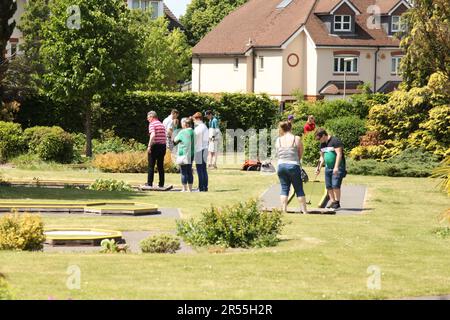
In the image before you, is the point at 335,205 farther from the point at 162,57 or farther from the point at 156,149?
the point at 162,57

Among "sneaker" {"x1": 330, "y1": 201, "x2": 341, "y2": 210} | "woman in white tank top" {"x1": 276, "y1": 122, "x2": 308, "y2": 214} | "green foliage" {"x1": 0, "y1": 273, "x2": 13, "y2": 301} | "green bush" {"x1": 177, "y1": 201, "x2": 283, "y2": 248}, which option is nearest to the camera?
"green foliage" {"x1": 0, "y1": 273, "x2": 13, "y2": 301}

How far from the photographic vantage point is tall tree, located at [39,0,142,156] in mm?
40125

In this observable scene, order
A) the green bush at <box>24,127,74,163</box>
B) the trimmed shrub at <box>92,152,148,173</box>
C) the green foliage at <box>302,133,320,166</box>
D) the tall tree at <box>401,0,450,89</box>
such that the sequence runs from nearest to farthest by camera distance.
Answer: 1. the tall tree at <box>401,0,450,89</box>
2. the trimmed shrub at <box>92,152,148,173</box>
3. the green bush at <box>24,127,74,163</box>
4. the green foliage at <box>302,133,320,166</box>

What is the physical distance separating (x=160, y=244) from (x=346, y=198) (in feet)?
34.2

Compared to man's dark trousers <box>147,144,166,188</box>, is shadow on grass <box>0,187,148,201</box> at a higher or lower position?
lower

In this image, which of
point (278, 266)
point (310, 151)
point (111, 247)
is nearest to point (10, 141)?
point (310, 151)

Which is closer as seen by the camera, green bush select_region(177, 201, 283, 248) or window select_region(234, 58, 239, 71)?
green bush select_region(177, 201, 283, 248)

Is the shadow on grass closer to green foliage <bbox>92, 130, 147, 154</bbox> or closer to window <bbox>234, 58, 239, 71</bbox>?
green foliage <bbox>92, 130, 147, 154</bbox>

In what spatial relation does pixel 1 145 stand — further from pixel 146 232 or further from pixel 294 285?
pixel 294 285

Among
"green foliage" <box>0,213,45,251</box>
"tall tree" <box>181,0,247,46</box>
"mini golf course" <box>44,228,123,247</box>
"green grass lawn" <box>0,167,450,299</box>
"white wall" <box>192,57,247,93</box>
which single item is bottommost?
"green grass lawn" <box>0,167,450,299</box>

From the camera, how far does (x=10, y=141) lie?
3712 centimetres

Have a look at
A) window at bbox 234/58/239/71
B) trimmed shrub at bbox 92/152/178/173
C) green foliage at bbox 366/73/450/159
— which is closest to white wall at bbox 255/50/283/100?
window at bbox 234/58/239/71

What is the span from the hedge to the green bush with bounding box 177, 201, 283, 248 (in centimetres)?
2796

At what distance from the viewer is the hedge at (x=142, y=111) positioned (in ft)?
149
